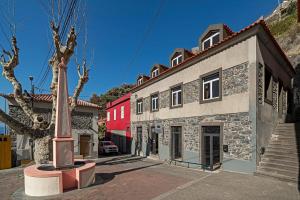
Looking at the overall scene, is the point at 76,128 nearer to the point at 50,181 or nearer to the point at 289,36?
the point at 50,181

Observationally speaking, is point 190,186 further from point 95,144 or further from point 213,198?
point 95,144

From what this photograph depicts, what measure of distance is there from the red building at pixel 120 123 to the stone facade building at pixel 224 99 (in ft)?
23.0

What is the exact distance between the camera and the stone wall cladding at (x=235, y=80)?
991 centimetres

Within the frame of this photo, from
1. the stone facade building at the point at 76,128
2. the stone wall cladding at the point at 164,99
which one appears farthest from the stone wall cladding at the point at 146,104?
the stone facade building at the point at 76,128

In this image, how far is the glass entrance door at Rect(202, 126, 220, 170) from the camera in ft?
37.3

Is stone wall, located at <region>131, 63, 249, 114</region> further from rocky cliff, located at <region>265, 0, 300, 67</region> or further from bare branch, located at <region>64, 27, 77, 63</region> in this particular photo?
rocky cliff, located at <region>265, 0, 300, 67</region>

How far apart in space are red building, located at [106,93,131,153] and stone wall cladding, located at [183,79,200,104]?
10.8m

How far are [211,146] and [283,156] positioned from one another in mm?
3547

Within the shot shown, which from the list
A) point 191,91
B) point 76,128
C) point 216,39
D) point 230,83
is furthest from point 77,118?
point 230,83

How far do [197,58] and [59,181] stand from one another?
388 inches

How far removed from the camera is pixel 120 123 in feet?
86.3

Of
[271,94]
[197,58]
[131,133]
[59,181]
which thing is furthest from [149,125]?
[59,181]

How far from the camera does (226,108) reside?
1073 cm

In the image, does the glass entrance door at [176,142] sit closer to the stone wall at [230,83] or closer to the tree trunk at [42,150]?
the stone wall at [230,83]
